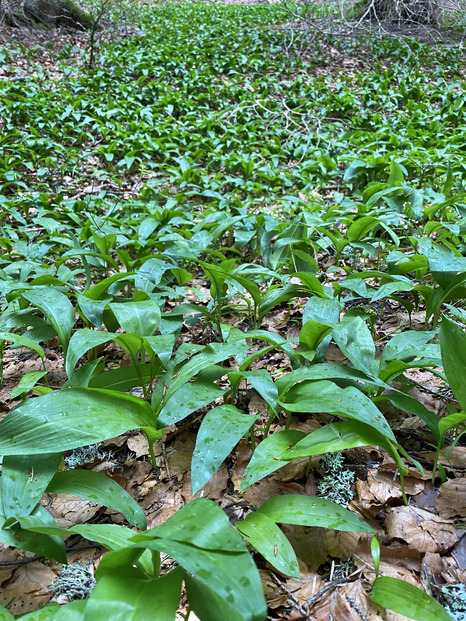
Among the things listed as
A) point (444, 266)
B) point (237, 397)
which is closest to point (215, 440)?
point (237, 397)

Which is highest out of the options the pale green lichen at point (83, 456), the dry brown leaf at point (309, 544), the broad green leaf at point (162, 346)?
the broad green leaf at point (162, 346)

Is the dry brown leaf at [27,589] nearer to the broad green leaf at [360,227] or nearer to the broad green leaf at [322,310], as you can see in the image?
the broad green leaf at [322,310]

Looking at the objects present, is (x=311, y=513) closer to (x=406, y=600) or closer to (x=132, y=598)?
(x=406, y=600)

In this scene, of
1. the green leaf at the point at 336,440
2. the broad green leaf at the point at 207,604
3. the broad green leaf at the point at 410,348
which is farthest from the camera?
the broad green leaf at the point at 410,348

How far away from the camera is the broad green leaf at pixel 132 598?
2.30 ft

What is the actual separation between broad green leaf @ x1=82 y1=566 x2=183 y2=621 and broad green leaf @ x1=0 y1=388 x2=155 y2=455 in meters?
0.35

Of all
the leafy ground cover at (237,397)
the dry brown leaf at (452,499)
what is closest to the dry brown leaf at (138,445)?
the leafy ground cover at (237,397)

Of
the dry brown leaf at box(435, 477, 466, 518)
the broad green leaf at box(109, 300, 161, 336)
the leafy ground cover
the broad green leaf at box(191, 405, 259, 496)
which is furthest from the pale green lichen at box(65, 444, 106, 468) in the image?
the dry brown leaf at box(435, 477, 466, 518)

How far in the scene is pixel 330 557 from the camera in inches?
42.1

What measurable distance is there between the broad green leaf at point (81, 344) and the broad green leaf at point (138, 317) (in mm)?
118

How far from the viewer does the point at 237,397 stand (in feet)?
5.62

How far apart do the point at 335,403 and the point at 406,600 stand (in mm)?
453

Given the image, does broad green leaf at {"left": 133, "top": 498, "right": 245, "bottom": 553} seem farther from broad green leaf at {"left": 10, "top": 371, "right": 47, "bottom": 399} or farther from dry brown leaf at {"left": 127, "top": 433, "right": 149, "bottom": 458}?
broad green leaf at {"left": 10, "top": 371, "right": 47, "bottom": 399}

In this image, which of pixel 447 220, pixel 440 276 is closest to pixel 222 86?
pixel 447 220
